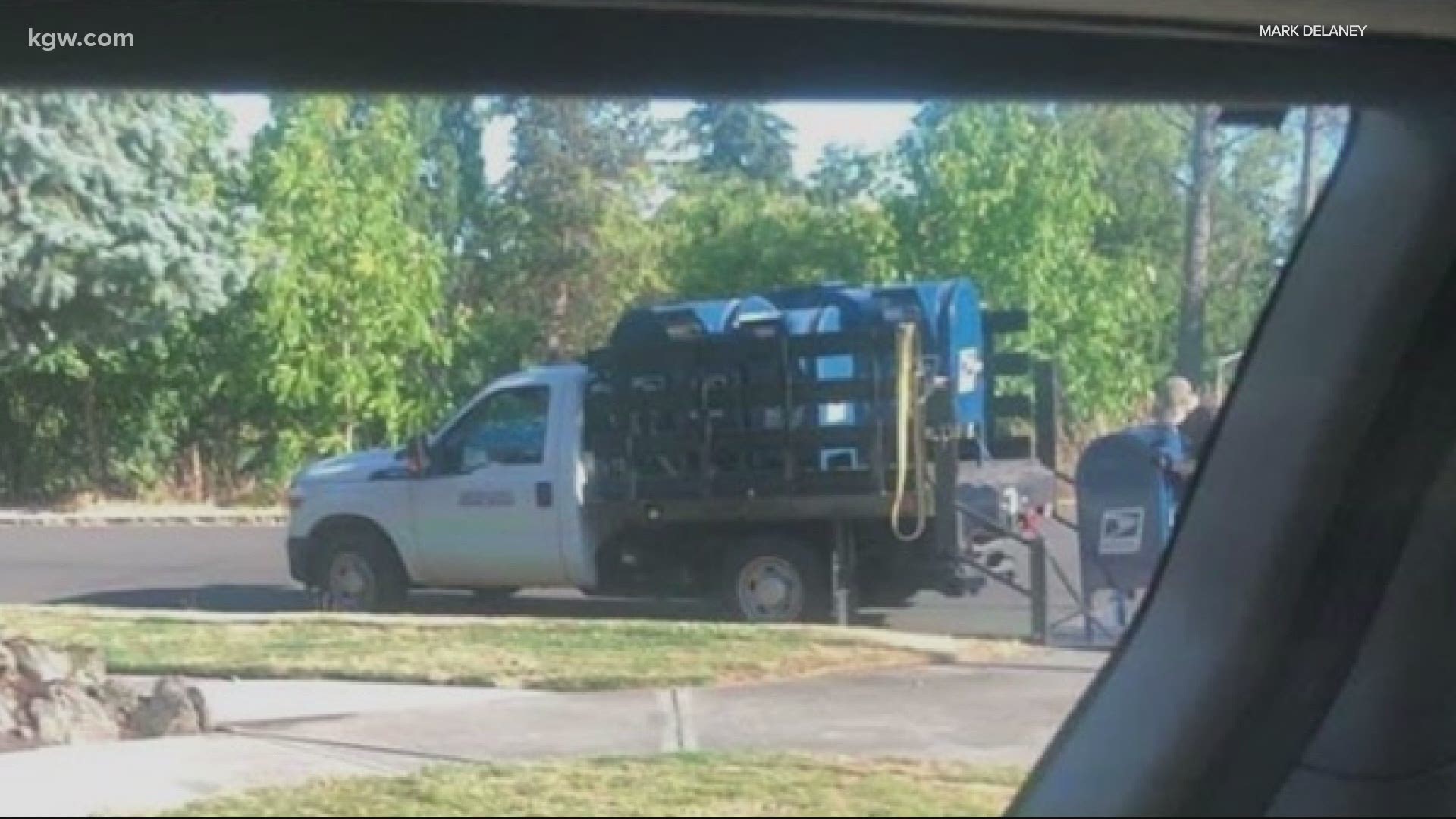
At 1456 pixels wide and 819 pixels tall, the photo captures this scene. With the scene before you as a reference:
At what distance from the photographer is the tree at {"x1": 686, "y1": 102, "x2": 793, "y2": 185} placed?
2.69m

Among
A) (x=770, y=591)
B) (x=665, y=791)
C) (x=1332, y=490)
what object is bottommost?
(x=665, y=791)

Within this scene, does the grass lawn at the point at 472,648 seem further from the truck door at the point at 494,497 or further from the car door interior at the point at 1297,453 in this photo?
the car door interior at the point at 1297,453

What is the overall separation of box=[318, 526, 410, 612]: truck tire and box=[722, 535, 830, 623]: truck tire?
0.40m

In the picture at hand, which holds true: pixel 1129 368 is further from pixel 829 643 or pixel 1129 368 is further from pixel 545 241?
pixel 545 241

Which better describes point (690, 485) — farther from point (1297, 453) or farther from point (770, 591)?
point (1297, 453)

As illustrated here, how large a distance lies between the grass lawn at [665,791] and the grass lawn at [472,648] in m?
0.11

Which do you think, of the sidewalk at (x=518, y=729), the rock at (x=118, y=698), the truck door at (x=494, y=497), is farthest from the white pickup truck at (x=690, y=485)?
the rock at (x=118, y=698)

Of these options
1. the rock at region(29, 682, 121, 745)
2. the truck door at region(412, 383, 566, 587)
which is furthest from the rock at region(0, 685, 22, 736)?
the truck door at region(412, 383, 566, 587)

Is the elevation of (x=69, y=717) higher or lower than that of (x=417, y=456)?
lower

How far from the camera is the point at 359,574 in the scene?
2654mm

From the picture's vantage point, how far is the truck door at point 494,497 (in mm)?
2619

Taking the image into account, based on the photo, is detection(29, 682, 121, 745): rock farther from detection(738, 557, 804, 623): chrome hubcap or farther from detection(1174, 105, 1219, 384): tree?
detection(1174, 105, 1219, 384): tree

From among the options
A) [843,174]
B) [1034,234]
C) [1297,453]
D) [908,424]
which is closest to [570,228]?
[843,174]

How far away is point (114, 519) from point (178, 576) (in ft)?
0.35
